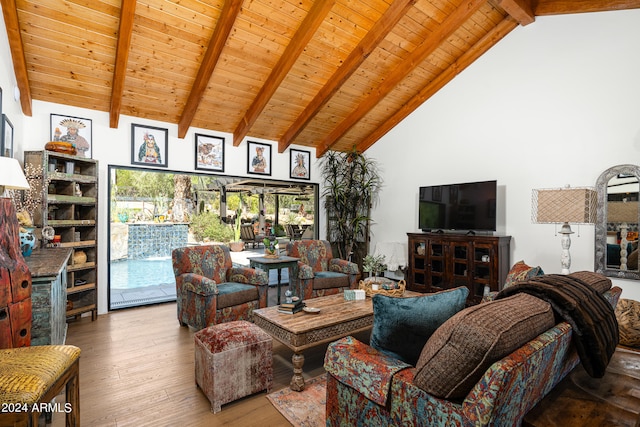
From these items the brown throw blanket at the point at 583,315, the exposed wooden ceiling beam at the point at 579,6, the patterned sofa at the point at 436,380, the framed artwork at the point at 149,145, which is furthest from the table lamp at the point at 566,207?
the framed artwork at the point at 149,145

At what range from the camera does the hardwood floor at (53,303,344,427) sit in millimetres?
2141

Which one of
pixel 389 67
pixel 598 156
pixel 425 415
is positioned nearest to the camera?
Result: pixel 425 415

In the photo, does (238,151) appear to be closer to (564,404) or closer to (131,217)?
(131,217)

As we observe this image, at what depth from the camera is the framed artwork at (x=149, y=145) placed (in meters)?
4.55

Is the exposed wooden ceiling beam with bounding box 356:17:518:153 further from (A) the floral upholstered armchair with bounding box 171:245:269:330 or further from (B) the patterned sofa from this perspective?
(B) the patterned sofa

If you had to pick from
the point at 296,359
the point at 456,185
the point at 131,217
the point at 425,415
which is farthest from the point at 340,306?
the point at 131,217

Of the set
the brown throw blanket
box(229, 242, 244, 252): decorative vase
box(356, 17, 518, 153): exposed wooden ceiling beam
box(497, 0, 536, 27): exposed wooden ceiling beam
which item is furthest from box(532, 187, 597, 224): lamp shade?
box(229, 242, 244, 252): decorative vase

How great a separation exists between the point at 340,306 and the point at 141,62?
11.5 feet

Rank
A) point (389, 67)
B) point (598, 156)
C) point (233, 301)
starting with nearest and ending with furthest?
point (233, 301) → point (598, 156) → point (389, 67)

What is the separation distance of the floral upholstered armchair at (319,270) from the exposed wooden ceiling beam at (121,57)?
284 cm

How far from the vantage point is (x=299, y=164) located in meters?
6.22

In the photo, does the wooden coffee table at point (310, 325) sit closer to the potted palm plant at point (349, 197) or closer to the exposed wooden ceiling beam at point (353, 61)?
the exposed wooden ceiling beam at point (353, 61)

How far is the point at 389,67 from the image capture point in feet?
15.9

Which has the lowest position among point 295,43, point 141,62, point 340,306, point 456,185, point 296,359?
point 296,359
